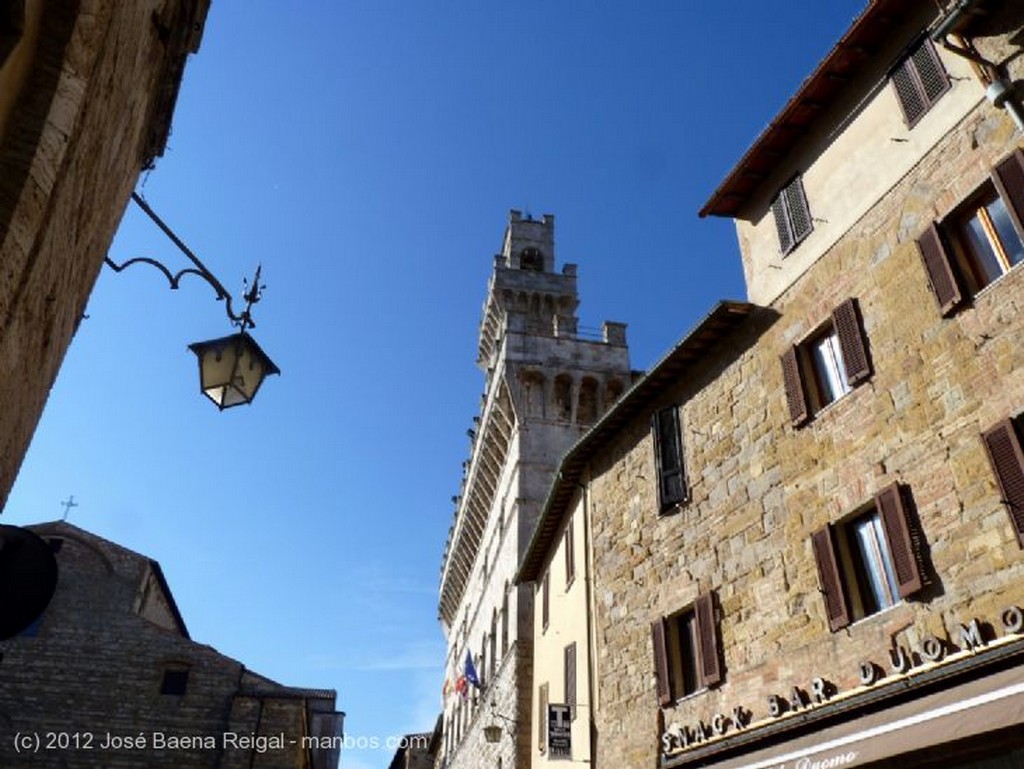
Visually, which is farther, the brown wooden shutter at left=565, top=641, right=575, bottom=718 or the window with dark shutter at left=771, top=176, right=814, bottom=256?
the brown wooden shutter at left=565, top=641, right=575, bottom=718

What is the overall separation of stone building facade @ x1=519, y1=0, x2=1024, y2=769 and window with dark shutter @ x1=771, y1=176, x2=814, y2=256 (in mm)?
42

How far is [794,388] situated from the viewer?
10.3 meters

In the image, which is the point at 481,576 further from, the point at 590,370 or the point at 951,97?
the point at 951,97

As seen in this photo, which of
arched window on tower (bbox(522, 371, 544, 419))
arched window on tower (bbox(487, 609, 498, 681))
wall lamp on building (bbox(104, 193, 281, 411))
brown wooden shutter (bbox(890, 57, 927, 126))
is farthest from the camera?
arched window on tower (bbox(522, 371, 544, 419))

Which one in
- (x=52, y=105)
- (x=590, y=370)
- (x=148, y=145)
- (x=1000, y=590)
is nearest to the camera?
(x=52, y=105)

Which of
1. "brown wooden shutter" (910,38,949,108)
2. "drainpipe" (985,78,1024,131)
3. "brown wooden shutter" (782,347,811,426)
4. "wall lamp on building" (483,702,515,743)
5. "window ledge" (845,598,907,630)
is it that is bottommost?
"window ledge" (845,598,907,630)

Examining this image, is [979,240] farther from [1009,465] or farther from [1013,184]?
[1009,465]

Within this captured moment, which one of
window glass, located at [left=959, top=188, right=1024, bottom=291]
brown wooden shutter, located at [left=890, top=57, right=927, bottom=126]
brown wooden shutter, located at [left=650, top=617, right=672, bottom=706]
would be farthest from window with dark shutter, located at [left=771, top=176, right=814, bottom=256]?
brown wooden shutter, located at [left=650, top=617, right=672, bottom=706]

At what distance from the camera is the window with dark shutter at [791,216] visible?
1121cm

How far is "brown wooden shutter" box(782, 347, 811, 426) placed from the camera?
10.0 metres

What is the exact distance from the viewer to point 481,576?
2944 cm

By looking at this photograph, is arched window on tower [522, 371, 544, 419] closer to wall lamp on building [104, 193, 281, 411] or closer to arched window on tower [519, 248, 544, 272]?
arched window on tower [519, 248, 544, 272]

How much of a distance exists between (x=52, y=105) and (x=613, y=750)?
11.6 m

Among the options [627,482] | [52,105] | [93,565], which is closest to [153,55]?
[52,105]
